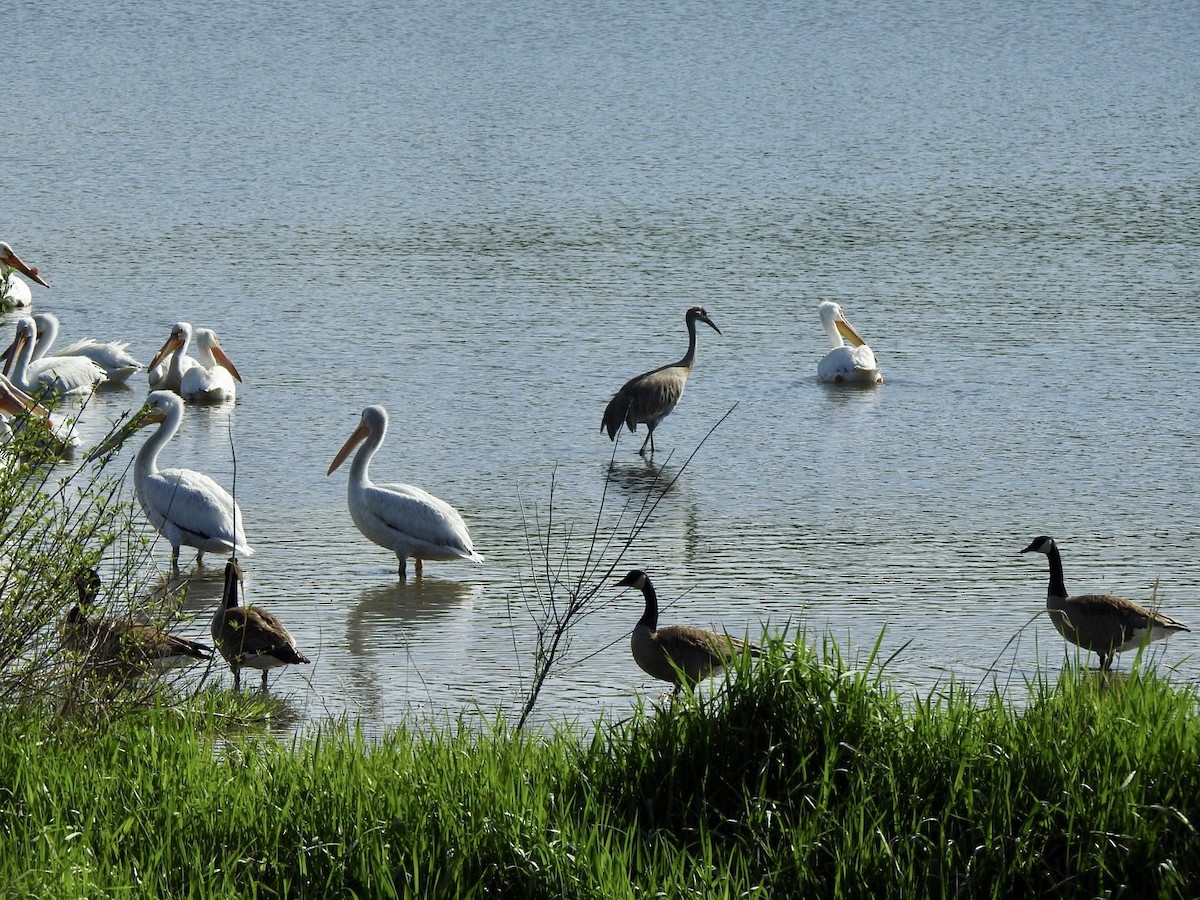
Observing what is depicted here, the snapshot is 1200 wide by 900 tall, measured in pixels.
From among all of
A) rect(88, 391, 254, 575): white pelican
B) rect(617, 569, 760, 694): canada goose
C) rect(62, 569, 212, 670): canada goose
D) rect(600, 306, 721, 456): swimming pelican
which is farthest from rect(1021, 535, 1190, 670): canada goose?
rect(600, 306, 721, 456): swimming pelican

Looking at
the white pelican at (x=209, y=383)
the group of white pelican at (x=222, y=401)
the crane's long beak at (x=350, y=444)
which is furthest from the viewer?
the white pelican at (x=209, y=383)

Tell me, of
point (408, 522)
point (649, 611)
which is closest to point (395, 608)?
point (408, 522)

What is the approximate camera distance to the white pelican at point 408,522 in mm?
8586

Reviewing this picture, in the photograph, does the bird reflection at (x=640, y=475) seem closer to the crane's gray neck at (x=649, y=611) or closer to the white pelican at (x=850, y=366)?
the white pelican at (x=850, y=366)

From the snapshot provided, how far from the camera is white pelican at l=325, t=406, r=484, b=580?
8.59m

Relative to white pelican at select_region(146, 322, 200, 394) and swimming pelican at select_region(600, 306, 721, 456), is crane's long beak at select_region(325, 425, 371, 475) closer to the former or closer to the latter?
swimming pelican at select_region(600, 306, 721, 456)

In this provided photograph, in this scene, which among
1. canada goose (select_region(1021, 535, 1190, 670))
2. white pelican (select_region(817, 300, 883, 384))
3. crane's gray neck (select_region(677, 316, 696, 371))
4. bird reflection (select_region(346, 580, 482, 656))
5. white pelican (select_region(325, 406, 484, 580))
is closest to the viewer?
canada goose (select_region(1021, 535, 1190, 670))

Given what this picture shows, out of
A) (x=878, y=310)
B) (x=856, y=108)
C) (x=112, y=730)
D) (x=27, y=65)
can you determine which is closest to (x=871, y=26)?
(x=856, y=108)

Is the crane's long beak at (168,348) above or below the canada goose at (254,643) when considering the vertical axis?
above

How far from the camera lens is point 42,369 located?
13258mm

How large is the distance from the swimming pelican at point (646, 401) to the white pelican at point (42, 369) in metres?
3.89

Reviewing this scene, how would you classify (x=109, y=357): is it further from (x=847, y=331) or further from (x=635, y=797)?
(x=635, y=797)

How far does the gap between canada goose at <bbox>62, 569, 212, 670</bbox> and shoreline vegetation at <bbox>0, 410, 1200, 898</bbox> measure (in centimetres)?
9

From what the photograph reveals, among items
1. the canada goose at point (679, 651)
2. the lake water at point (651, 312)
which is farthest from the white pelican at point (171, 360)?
the canada goose at point (679, 651)
